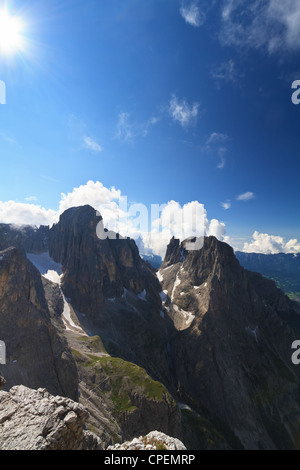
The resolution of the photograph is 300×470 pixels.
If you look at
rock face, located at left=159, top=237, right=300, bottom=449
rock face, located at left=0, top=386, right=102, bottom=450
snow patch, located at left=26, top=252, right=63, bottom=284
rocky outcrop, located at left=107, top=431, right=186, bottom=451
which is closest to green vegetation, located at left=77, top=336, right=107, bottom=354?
rock face, located at left=159, top=237, right=300, bottom=449

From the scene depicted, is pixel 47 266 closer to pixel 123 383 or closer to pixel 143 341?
pixel 143 341

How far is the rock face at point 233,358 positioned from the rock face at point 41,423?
10819cm

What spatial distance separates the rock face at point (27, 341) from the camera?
44375mm

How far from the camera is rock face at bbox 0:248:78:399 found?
44.4 metres

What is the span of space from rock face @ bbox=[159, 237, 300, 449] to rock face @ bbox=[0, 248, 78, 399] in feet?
241

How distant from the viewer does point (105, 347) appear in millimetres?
98312

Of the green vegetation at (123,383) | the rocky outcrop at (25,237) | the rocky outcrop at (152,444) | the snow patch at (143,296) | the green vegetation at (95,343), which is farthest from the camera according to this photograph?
the rocky outcrop at (25,237)

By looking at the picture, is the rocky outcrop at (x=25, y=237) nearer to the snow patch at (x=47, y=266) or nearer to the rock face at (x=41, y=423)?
the snow patch at (x=47, y=266)

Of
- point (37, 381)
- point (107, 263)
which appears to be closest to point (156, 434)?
point (37, 381)

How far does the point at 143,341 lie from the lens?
4584 inches

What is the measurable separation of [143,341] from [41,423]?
11357cm

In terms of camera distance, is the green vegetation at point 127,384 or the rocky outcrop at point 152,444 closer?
the rocky outcrop at point 152,444

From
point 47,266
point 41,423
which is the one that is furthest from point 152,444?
point 47,266

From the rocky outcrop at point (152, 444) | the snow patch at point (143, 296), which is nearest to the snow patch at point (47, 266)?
the snow patch at point (143, 296)
